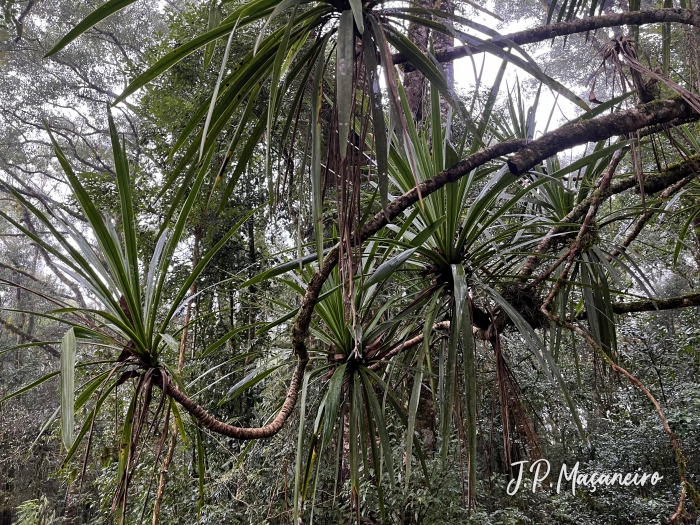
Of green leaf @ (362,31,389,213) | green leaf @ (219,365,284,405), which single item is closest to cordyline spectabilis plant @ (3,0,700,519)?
green leaf @ (362,31,389,213)

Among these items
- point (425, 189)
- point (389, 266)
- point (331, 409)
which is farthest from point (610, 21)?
point (331, 409)

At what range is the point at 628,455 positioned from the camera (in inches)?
132

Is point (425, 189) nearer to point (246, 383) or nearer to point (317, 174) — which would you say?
point (317, 174)

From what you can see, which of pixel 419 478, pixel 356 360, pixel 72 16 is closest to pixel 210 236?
pixel 419 478

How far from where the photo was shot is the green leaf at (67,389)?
540mm

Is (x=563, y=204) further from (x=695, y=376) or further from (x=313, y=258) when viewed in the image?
(x=695, y=376)

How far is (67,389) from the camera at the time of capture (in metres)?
0.59

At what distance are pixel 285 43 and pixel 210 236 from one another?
273 centimetres

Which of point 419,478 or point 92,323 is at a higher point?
point 92,323

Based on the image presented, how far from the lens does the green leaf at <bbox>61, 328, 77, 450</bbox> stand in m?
0.54

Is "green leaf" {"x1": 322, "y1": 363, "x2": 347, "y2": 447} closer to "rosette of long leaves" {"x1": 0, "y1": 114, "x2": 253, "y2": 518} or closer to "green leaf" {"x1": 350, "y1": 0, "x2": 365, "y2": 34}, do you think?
"rosette of long leaves" {"x1": 0, "y1": 114, "x2": 253, "y2": 518}

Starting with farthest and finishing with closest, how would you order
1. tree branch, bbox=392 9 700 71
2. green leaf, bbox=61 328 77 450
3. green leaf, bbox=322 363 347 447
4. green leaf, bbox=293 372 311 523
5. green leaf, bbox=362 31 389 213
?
tree branch, bbox=392 9 700 71, green leaf, bbox=322 363 347 447, green leaf, bbox=293 372 311 523, green leaf, bbox=362 31 389 213, green leaf, bbox=61 328 77 450

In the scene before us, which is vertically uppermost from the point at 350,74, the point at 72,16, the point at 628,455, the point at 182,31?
the point at 72,16

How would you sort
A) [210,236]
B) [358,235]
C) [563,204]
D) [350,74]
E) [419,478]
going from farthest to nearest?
[210,236] → [419,478] → [563,204] → [358,235] → [350,74]
